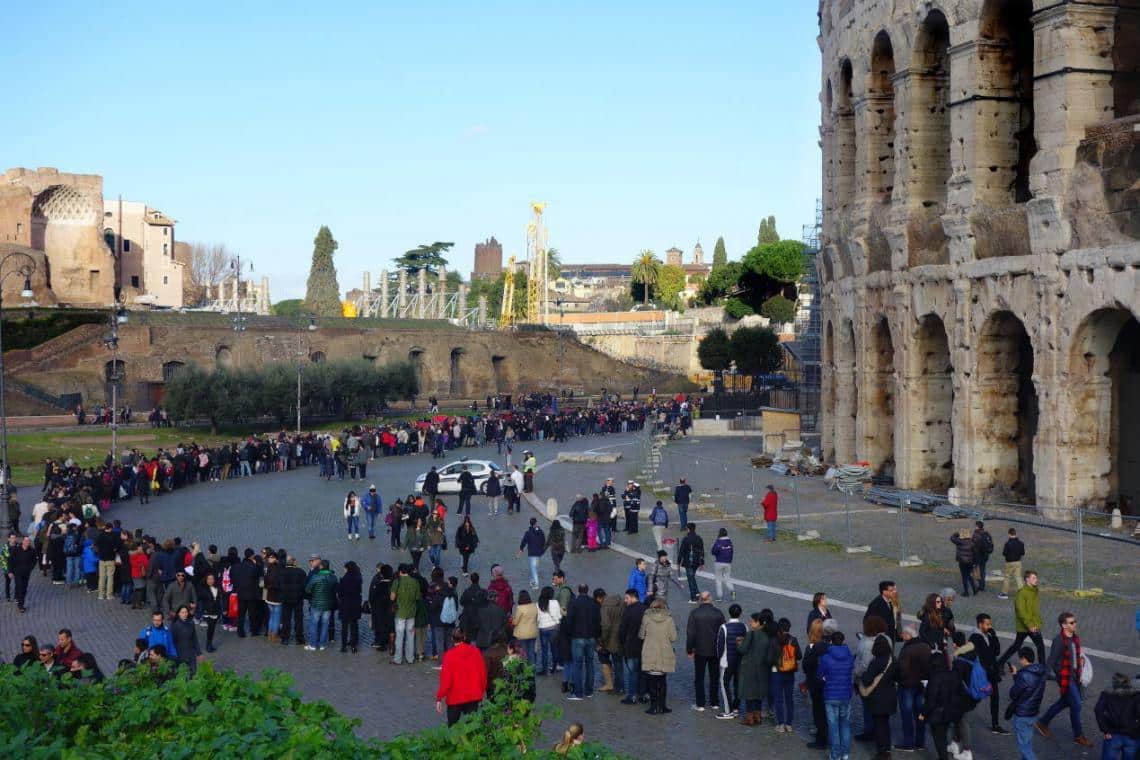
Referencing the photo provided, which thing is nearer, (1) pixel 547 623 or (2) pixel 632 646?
(2) pixel 632 646

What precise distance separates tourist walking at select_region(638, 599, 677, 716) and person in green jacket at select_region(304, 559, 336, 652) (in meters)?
5.28

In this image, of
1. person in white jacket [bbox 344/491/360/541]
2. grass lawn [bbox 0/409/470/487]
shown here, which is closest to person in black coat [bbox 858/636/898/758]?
person in white jacket [bbox 344/491/360/541]

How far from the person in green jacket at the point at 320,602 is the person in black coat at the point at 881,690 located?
26.5 ft

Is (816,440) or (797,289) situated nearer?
(816,440)

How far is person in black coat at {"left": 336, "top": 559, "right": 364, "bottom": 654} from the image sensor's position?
1695 cm

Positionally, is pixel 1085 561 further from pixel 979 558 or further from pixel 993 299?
pixel 993 299

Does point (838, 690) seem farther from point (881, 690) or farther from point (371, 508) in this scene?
point (371, 508)

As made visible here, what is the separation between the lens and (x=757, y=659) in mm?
13164

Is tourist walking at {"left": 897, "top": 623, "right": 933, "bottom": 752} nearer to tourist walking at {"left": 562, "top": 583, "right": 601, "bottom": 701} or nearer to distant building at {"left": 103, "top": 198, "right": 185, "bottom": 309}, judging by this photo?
tourist walking at {"left": 562, "top": 583, "right": 601, "bottom": 701}

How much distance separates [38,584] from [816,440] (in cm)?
2830

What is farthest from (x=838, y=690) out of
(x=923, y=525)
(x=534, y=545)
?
(x=923, y=525)

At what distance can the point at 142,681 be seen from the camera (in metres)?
10.5

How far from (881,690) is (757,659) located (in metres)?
1.55

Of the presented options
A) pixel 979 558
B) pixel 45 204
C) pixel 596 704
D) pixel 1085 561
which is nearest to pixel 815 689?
pixel 596 704
